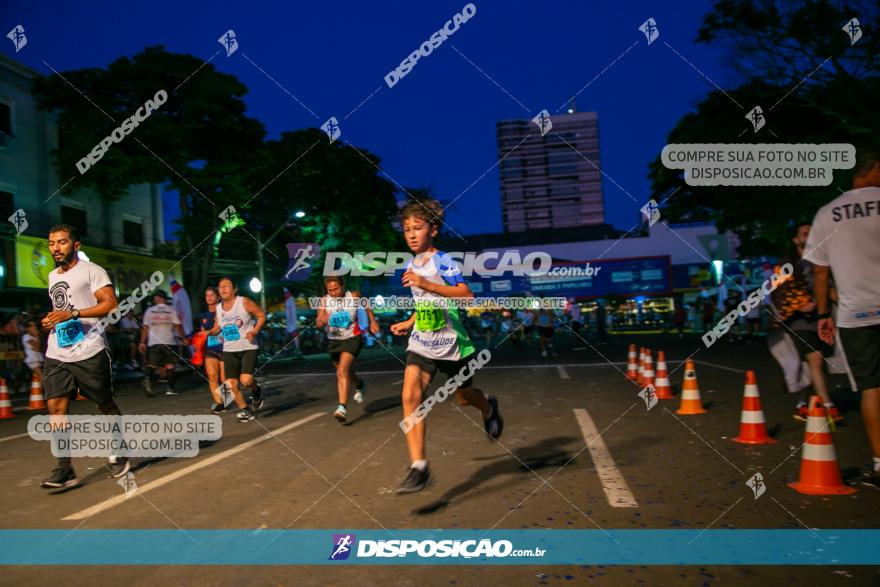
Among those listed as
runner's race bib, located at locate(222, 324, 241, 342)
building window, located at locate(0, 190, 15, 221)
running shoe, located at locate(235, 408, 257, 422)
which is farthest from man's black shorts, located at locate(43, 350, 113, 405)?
building window, located at locate(0, 190, 15, 221)

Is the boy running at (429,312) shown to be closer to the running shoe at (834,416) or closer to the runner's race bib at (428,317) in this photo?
the runner's race bib at (428,317)

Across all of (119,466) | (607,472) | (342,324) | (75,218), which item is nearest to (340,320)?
(342,324)

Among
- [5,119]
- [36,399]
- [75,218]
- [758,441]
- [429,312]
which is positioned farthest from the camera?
[75,218]

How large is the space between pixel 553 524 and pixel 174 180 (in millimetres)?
23031

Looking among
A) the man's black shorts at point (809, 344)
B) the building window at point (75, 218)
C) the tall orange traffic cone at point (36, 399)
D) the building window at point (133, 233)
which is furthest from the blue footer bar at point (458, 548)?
the building window at point (133, 233)

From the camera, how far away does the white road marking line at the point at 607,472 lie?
3965mm

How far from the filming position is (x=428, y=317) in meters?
4.55

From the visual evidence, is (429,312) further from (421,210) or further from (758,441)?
(758,441)

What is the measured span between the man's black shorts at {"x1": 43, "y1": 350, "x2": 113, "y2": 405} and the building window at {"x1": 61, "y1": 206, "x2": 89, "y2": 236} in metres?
21.2

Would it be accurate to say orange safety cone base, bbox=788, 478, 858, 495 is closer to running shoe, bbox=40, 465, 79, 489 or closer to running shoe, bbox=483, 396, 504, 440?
running shoe, bbox=483, 396, 504, 440

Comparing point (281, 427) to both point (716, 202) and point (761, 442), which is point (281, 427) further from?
point (716, 202)

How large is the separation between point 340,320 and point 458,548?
503cm

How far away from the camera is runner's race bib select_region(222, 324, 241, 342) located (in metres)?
8.22

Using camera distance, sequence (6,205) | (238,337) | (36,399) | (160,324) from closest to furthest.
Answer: (238,337)
(36,399)
(160,324)
(6,205)
